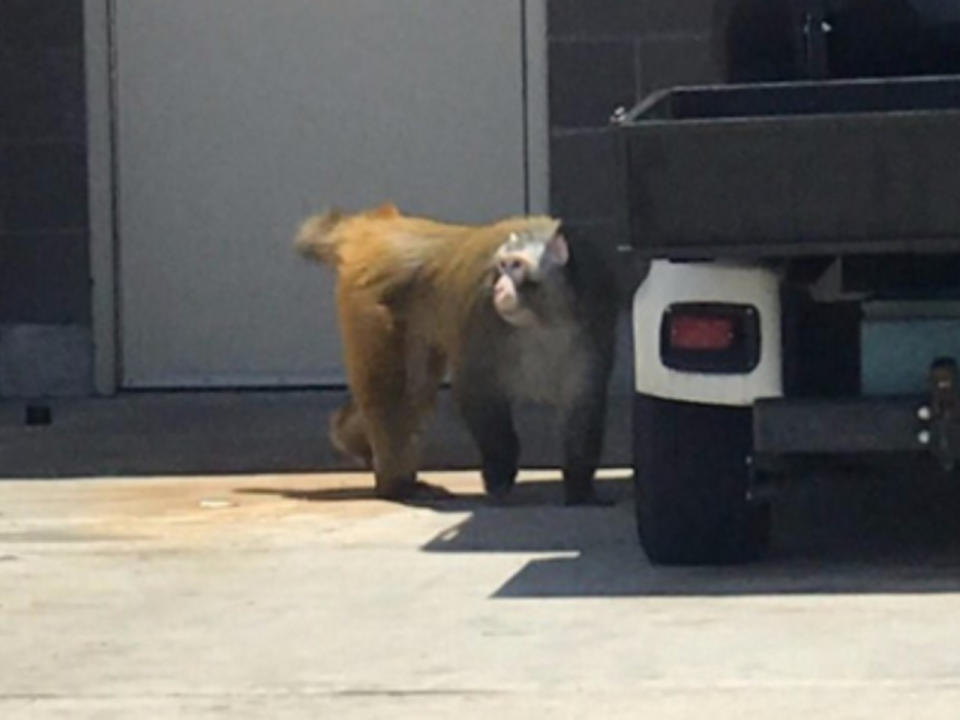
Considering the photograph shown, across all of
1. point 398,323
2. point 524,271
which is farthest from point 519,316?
point 398,323

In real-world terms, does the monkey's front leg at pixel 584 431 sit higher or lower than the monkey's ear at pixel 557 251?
lower

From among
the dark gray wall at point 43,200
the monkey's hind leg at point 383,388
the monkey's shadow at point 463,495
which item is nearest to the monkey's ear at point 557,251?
the monkey's hind leg at point 383,388

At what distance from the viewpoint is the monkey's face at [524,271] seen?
909 centimetres

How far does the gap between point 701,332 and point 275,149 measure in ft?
18.5

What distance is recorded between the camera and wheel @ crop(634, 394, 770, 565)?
800 centimetres

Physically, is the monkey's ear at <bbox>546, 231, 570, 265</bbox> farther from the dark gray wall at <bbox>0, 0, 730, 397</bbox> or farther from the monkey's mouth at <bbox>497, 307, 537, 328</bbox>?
the dark gray wall at <bbox>0, 0, 730, 397</bbox>

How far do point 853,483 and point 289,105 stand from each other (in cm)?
430

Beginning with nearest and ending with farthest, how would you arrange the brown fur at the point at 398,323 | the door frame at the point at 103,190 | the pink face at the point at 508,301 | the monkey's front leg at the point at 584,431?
1. the pink face at the point at 508,301
2. the monkey's front leg at the point at 584,431
3. the brown fur at the point at 398,323
4. the door frame at the point at 103,190

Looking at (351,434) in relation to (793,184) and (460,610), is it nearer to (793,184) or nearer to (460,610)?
(460,610)

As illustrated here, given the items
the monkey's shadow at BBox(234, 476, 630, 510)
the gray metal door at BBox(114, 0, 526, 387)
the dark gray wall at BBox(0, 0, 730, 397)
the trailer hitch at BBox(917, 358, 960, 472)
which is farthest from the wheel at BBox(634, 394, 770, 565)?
the gray metal door at BBox(114, 0, 526, 387)

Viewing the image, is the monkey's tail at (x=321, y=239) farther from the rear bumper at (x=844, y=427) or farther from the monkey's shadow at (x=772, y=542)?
the rear bumper at (x=844, y=427)

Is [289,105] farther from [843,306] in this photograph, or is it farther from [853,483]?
[843,306]

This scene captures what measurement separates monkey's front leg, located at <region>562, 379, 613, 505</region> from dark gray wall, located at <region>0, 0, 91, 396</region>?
4.32 meters

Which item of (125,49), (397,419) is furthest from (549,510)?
(125,49)
